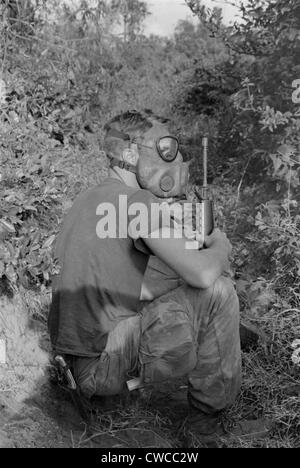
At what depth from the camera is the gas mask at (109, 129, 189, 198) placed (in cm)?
288

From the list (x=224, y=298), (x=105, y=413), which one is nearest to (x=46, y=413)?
(x=105, y=413)

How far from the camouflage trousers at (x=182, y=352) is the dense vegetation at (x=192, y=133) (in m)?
0.39

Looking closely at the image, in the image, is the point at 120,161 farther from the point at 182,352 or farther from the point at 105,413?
the point at 105,413

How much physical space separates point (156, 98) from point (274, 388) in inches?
241

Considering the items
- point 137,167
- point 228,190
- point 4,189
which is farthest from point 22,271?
point 228,190

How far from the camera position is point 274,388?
3.10 metres

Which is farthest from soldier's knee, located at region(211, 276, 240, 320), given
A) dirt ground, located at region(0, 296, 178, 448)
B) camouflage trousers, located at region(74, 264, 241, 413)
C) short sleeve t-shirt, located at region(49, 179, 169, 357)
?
dirt ground, located at region(0, 296, 178, 448)

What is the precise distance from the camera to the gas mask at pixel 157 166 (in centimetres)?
288

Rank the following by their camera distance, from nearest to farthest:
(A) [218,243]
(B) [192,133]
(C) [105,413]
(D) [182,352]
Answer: (D) [182,352], (A) [218,243], (C) [105,413], (B) [192,133]

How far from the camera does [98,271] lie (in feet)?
8.71

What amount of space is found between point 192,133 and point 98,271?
15.6 feet

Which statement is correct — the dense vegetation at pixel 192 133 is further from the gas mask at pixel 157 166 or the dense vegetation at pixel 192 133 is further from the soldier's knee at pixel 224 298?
the gas mask at pixel 157 166

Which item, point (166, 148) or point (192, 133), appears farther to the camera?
point (192, 133)

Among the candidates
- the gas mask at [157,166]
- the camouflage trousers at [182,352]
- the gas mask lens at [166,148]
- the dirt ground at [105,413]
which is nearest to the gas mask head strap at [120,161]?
the gas mask at [157,166]
